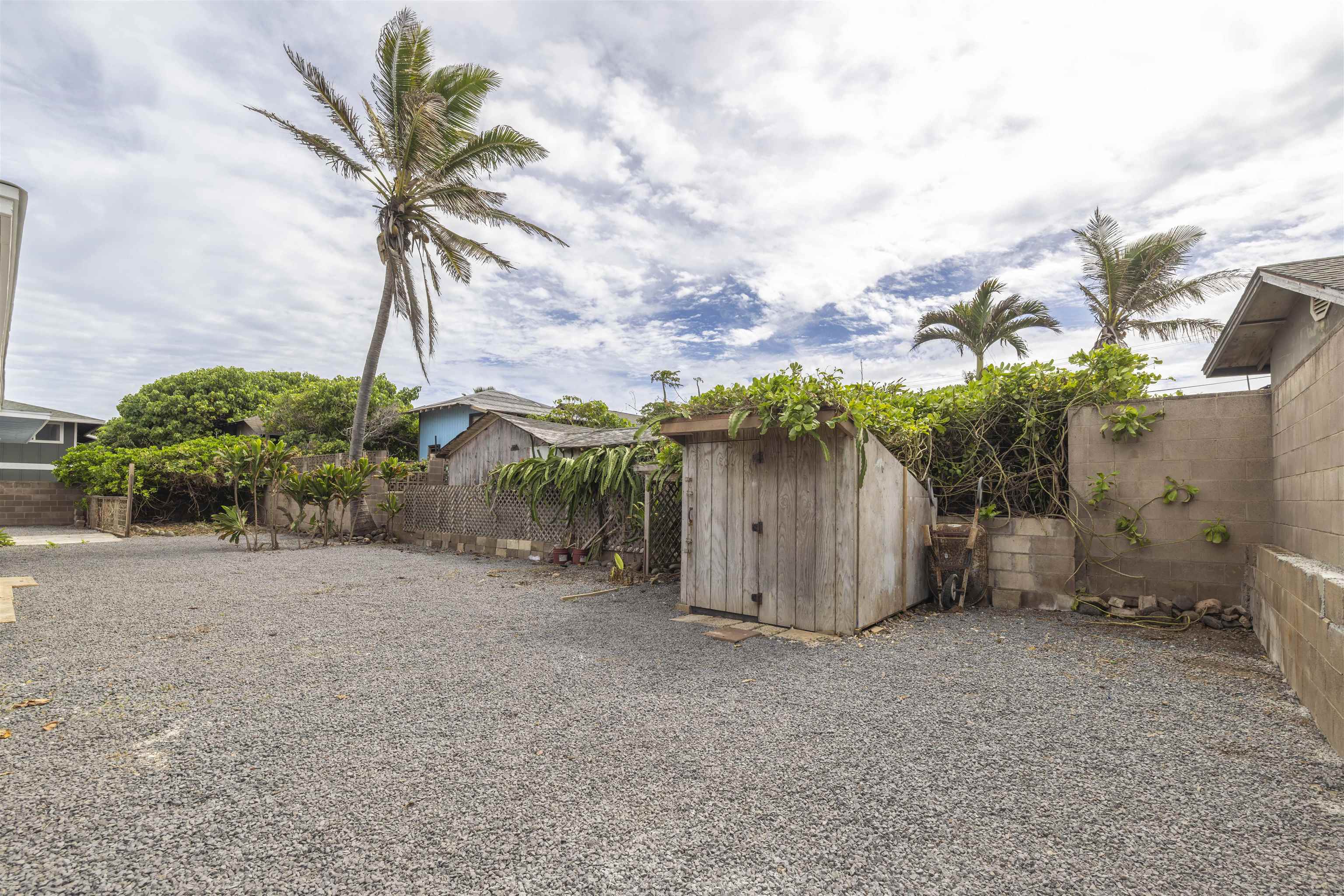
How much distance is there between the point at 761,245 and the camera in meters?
9.91

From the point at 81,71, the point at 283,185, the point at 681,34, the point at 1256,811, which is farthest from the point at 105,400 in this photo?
the point at 1256,811

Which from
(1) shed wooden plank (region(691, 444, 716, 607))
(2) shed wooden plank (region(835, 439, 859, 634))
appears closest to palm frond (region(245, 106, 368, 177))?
(1) shed wooden plank (region(691, 444, 716, 607))

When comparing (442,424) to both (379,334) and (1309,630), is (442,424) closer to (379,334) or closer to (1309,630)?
(379,334)

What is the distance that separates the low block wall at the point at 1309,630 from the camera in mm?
2615

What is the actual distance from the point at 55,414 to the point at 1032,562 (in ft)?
97.4

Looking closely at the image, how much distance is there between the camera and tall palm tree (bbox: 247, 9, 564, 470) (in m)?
→ 11.2

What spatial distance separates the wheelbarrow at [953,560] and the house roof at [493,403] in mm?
12949

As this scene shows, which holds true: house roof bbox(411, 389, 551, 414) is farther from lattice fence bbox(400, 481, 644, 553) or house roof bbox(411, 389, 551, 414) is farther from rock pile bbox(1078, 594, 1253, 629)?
rock pile bbox(1078, 594, 1253, 629)

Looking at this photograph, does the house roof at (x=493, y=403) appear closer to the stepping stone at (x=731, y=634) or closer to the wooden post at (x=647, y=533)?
the wooden post at (x=647, y=533)

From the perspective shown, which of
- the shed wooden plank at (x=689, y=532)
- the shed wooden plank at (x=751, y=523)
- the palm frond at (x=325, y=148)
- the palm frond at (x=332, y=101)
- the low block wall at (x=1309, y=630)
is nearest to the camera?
the low block wall at (x=1309, y=630)

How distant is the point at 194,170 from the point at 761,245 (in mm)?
8217

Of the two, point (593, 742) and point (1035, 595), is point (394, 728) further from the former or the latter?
point (1035, 595)

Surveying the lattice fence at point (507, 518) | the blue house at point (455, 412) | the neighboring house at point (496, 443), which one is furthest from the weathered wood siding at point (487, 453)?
the blue house at point (455, 412)

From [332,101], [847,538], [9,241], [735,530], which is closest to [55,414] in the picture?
[332,101]
